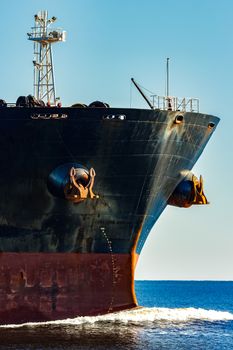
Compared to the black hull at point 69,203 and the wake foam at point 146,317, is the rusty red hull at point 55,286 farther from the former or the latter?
the wake foam at point 146,317

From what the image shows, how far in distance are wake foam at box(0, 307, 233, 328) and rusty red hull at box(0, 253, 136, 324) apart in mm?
240

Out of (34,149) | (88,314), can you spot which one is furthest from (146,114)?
(88,314)

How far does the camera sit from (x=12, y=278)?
32750mm

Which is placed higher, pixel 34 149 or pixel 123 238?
pixel 34 149

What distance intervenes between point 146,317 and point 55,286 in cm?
455

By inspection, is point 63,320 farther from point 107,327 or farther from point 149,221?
point 149,221

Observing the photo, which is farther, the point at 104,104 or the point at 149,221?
the point at 149,221

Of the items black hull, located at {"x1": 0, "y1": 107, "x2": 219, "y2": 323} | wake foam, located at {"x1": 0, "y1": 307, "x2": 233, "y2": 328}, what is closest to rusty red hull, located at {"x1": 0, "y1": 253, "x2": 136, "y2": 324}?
black hull, located at {"x1": 0, "y1": 107, "x2": 219, "y2": 323}

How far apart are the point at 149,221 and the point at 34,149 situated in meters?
5.50

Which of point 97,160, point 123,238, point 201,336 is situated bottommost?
point 201,336

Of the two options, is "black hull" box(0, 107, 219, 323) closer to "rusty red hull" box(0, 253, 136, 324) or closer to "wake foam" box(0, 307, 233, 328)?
"rusty red hull" box(0, 253, 136, 324)

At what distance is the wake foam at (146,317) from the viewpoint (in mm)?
32844

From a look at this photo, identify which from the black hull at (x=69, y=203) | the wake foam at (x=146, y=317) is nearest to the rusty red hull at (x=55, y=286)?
the black hull at (x=69, y=203)

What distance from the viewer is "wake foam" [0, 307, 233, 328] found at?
108ft
